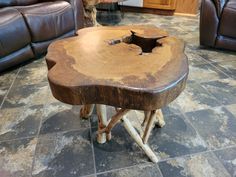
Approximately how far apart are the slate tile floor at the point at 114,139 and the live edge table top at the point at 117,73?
43 centimetres

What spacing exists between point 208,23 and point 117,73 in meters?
1.71

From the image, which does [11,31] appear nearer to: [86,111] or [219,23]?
[86,111]

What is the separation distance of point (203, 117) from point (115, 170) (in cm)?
69

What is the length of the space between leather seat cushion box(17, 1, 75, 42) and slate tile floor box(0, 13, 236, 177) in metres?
0.55

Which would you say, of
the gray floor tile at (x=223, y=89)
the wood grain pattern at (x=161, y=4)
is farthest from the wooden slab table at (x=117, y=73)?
the wood grain pattern at (x=161, y=4)

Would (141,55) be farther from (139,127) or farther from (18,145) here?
(18,145)

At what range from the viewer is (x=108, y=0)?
2770 mm

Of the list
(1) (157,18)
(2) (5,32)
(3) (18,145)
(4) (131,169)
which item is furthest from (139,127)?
(1) (157,18)

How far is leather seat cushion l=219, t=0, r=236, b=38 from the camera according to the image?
196 cm

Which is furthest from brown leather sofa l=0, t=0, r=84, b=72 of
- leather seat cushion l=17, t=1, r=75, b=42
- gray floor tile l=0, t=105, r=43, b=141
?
gray floor tile l=0, t=105, r=43, b=141

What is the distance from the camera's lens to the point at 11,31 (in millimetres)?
1777

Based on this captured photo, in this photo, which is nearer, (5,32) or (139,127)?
(139,127)

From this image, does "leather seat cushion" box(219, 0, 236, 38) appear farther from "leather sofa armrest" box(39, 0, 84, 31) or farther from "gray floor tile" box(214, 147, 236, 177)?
"leather sofa armrest" box(39, 0, 84, 31)

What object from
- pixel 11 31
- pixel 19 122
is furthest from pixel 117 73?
pixel 11 31
